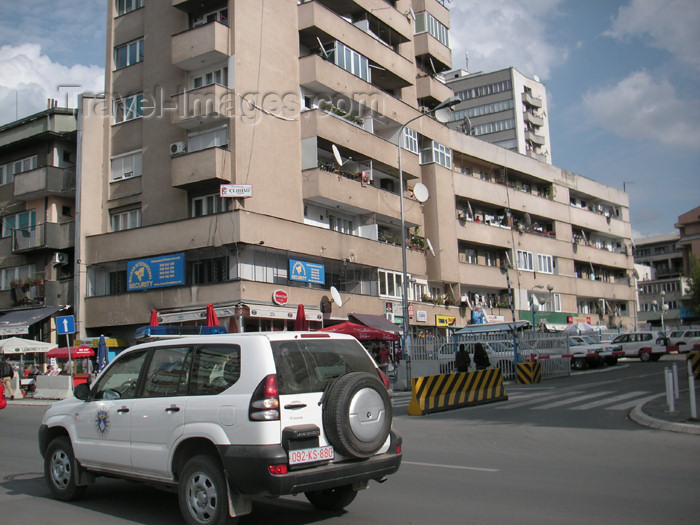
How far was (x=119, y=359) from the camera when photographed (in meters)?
7.29

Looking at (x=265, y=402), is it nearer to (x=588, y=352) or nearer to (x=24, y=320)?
(x=24, y=320)

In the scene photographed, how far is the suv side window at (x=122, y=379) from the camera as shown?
6.99 meters

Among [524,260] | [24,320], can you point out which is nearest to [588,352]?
[524,260]

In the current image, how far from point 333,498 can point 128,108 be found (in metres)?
30.7

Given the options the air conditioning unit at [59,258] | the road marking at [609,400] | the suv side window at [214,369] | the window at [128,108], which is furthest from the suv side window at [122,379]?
the air conditioning unit at [59,258]

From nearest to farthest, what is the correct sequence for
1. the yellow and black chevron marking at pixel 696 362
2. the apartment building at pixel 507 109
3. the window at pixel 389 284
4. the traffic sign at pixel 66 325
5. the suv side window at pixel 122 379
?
1. the suv side window at pixel 122 379
2. the yellow and black chevron marking at pixel 696 362
3. the traffic sign at pixel 66 325
4. the window at pixel 389 284
5. the apartment building at pixel 507 109

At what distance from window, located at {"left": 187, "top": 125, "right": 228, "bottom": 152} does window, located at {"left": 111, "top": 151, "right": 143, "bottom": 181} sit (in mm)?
3111

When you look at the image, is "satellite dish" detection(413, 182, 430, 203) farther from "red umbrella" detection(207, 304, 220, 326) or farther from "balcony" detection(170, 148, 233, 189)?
"red umbrella" detection(207, 304, 220, 326)

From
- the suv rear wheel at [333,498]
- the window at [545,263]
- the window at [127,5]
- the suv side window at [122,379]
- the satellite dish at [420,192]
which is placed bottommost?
the suv rear wheel at [333,498]

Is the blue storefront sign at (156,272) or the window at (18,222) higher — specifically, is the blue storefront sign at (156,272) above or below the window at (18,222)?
below

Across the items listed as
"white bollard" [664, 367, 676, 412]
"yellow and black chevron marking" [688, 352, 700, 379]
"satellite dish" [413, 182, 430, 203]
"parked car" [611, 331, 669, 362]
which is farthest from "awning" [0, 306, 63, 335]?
"parked car" [611, 331, 669, 362]

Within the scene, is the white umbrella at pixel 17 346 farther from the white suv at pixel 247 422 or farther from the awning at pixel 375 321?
the white suv at pixel 247 422

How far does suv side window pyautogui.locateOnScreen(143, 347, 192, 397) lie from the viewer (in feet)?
21.1

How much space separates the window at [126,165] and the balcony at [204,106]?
3551 mm
